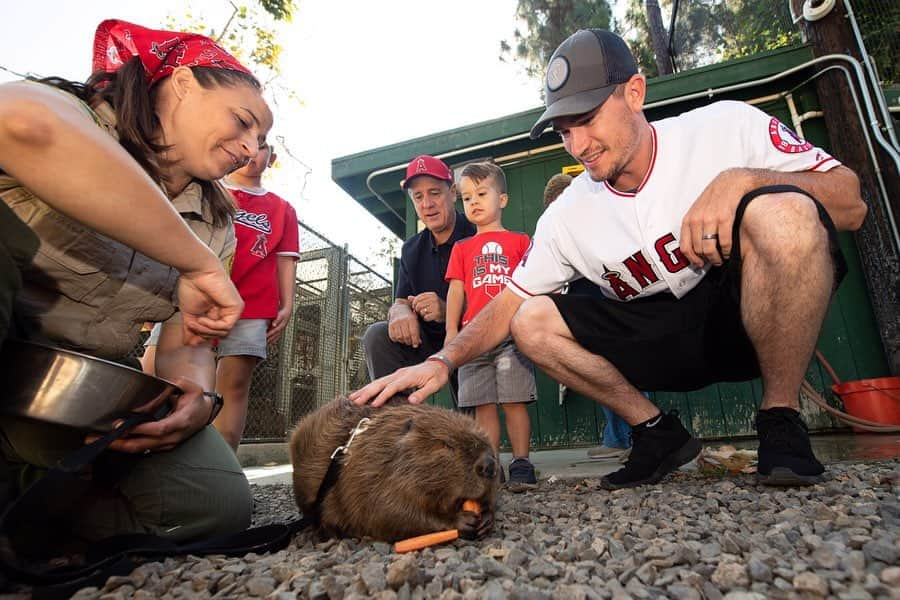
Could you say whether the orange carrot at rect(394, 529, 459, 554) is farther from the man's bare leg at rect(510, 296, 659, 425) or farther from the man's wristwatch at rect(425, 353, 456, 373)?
the man's bare leg at rect(510, 296, 659, 425)

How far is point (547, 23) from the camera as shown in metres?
14.5

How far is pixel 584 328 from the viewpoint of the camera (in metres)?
2.55

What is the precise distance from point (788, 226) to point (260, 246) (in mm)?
2891

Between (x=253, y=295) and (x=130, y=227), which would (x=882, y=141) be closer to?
(x=253, y=295)

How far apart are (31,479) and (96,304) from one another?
588 mm

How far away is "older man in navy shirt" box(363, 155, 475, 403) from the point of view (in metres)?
3.67

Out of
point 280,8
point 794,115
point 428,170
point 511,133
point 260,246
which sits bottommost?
point 260,246

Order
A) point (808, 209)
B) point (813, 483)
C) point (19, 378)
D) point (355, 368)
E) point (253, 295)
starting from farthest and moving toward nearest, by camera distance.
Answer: point (355, 368)
point (253, 295)
point (808, 209)
point (813, 483)
point (19, 378)

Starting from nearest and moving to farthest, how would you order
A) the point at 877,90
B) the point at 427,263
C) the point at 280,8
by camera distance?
the point at 427,263
the point at 877,90
the point at 280,8

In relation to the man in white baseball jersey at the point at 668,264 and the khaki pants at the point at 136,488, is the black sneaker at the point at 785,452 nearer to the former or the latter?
the man in white baseball jersey at the point at 668,264

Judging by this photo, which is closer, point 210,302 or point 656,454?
point 210,302

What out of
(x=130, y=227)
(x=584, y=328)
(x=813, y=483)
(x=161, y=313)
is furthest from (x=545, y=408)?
(x=130, y=227)

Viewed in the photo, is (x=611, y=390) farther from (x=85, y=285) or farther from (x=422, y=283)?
(x=85, y=285)

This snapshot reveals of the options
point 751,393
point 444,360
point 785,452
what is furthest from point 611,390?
point 751,393
